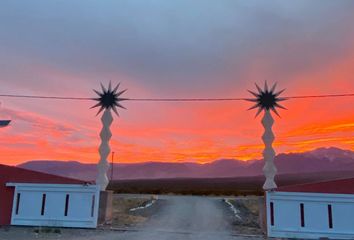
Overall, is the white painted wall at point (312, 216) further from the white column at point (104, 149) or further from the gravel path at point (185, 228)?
Result: the white column at point (104, 149)

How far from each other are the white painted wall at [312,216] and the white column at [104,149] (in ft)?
29.5

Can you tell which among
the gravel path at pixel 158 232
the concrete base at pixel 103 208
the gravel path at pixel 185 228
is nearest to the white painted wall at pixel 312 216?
the gravel path at pixel 158 232

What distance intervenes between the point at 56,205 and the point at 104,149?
15.0ft

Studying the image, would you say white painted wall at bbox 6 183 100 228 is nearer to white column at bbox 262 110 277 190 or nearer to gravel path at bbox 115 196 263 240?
gravel path at bbox 115 196 263 240

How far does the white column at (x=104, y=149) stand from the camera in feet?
67.3

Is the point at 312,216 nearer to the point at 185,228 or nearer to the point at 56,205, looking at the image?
the point at 185,228

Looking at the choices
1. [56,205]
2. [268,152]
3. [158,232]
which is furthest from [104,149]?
[268,152]

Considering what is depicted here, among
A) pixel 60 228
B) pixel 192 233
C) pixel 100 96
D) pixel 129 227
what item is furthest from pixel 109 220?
pixel 100 96

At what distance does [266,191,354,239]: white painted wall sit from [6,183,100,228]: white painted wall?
7.79 m

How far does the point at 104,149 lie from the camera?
827 inches

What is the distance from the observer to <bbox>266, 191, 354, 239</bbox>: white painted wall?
615 inches

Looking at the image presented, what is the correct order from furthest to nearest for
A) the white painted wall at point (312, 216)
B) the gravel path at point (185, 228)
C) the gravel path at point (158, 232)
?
the gravel path at point (185, 228), the white painted wall at point (312, 216), the gravel path at point (158, 232)

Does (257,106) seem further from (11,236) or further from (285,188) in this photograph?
(11,236)

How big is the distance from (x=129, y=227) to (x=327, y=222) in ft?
28.7
